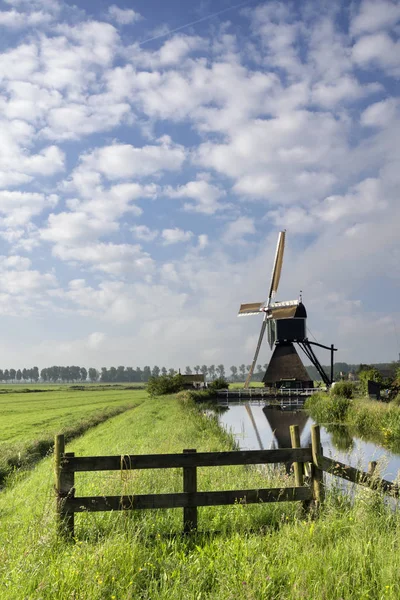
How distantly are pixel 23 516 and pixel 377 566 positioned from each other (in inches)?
252

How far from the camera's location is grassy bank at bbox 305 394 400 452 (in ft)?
85.7

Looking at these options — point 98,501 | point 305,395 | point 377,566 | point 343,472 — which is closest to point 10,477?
point 98,501

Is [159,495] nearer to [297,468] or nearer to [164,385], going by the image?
[297,468]

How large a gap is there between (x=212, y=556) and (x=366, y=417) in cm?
2807

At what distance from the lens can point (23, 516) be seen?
9.10 m

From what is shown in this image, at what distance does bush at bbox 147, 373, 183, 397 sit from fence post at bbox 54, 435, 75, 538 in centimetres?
6818

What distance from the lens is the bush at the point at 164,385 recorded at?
7469cm

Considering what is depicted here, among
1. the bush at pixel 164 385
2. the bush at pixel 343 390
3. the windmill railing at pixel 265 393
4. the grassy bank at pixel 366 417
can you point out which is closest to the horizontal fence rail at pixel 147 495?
the grassy bank at pixel 366 417

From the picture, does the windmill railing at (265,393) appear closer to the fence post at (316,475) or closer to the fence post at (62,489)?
the fence post at (316,475)

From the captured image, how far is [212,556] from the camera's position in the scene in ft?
19.5

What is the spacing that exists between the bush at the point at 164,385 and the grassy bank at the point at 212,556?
67486mm

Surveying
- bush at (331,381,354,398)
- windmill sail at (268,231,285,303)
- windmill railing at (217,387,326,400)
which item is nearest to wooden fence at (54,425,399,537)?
bush at (331,381,354,398)

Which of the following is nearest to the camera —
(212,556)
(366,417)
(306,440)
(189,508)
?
(212,556)

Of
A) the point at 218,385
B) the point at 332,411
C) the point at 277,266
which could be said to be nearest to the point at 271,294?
the point at 277,266
